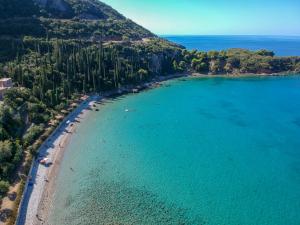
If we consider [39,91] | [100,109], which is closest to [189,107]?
[100,109]

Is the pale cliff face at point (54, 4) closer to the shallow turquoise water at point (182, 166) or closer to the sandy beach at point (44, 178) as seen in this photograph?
the shallow turquoise water at point (182, 166)

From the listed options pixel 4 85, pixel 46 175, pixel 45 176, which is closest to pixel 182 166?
pixel 46 175

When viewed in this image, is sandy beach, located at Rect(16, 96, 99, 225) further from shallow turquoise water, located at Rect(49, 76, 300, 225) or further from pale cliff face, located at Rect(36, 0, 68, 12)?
pale cliff face, located at Rect(36, 0, 68, 12)

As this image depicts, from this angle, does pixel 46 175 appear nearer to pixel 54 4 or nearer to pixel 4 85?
pixel 4 85

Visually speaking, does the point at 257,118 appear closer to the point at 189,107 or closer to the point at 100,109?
the point at 189,107

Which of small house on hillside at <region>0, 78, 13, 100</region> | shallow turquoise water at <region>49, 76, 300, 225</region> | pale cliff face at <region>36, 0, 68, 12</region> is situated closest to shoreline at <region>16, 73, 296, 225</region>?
shallow turquoise water at <region>49, 76, 300, 225</region>

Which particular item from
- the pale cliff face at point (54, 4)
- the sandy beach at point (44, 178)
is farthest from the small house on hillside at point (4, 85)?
the pale cliff face at point (54, 4)
